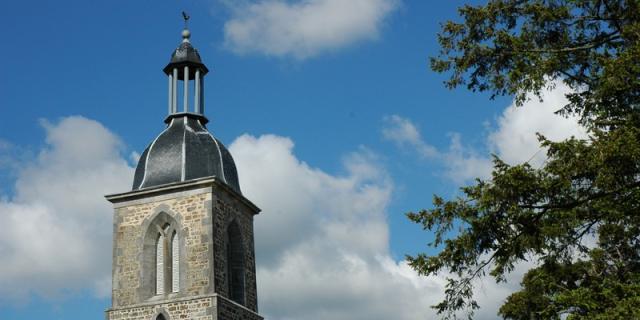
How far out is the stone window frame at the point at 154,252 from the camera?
2041cm

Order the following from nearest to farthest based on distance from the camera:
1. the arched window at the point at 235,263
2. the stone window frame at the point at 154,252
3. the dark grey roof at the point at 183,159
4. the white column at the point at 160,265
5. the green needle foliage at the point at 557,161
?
the green needle foliage at the point at 557,161, the stone window frame at the point at 154,252, the white column at the point at 160,265, the arched window at the point at 235,263, the dark grey roof at the point at 183,159

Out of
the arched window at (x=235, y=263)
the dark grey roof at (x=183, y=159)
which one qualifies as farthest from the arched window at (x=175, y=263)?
the dark grey roof at (x=183, y=159)

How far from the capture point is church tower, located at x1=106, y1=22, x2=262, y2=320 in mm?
20062

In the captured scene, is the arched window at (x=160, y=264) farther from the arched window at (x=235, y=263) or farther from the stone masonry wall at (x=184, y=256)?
the arched window at (x=235, y=263)

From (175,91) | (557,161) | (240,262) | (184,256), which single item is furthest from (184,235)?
(557,161)

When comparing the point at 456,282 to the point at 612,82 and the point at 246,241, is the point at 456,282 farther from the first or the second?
the point at 246,241

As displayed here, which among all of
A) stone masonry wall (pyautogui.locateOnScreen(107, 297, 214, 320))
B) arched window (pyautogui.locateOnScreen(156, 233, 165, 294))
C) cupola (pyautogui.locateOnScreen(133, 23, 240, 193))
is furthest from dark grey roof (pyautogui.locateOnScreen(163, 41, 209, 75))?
stone masonry wall (pyautogui.locateOnScreen(107, 297, 214, 320))

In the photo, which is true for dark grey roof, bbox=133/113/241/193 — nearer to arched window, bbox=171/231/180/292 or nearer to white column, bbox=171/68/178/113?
white column, bbox=171/68/178/113

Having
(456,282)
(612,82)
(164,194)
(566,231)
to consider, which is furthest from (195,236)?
(612,82)

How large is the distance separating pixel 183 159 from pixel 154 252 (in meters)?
2.41

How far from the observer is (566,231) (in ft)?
43.0

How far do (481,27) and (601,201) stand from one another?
345 centimetres

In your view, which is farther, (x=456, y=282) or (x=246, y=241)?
(x=246, y=241)

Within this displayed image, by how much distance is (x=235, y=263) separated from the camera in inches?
858
